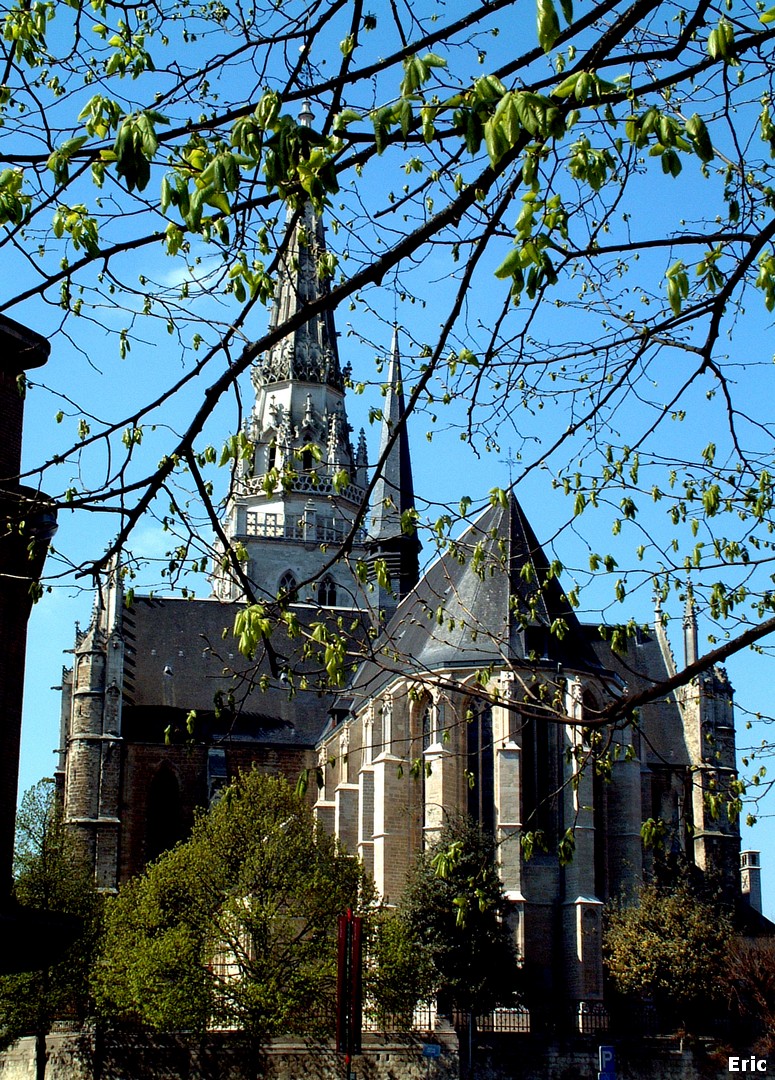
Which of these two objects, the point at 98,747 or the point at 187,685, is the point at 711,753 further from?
the point at 98,747

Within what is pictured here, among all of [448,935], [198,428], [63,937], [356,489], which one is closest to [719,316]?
[198,428]

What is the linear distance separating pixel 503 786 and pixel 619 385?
2975 centimetres

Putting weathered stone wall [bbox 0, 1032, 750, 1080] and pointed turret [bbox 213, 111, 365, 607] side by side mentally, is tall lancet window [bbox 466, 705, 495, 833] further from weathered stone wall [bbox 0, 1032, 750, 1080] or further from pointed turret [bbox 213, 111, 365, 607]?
pointed turret [bbox 213, 111, 365, 607]

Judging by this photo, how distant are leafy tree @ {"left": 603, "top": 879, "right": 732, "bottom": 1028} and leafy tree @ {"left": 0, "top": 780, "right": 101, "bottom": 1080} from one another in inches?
517

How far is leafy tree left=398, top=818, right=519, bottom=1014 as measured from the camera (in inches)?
1394

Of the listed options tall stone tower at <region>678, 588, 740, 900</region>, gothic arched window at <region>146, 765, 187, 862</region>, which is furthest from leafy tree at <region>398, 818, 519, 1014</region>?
gothic arched window at <region>146, 765, 187, 862</region>

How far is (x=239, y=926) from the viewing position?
114 feet

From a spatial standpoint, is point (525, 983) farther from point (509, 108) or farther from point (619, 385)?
point (509, 108)

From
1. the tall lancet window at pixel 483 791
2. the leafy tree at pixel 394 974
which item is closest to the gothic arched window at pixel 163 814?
the tall lancet window at pixel 483 791

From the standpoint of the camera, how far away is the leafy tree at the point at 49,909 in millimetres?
34469

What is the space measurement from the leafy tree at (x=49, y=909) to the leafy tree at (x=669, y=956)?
13134 millimetres

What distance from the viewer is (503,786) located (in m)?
39.0

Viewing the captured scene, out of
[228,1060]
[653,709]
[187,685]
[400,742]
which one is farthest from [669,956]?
[187,685]

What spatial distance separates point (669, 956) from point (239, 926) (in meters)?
11.2
